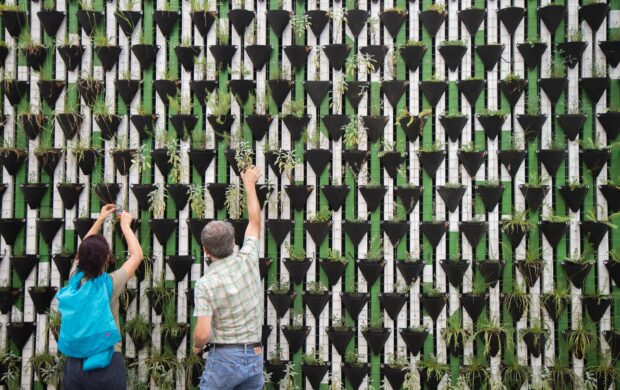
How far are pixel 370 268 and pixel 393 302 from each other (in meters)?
0.34

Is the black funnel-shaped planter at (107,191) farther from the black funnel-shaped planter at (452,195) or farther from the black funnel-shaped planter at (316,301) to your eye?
the black funnel-shaped planter at (452,195)

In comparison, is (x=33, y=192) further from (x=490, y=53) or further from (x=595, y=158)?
(x=595, y=158)

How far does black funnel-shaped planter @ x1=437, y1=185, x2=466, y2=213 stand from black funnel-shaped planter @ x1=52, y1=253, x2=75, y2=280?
10.6 ft

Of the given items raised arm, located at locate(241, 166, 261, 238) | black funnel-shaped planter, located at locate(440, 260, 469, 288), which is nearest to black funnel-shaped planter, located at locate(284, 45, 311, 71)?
raised arm, located at locate(241, 166, 261, 238)

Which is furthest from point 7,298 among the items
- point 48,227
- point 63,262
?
point 48,227

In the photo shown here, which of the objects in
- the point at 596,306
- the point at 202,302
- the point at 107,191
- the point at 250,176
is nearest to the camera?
the point at 202,302

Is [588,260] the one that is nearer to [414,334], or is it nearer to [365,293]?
[414,334]

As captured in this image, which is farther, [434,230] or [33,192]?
[33,192]

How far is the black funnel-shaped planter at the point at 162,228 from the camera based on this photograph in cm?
500

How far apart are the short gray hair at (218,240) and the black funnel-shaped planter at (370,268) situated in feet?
4.64

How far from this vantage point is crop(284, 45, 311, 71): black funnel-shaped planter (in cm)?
507

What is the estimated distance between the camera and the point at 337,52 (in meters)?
5.05

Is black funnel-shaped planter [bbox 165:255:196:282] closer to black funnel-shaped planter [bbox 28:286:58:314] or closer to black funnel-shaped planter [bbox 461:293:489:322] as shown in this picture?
black funnel-shaped planter [bbox 28:286:58:314]

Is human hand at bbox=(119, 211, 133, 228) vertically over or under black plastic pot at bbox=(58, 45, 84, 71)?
under
